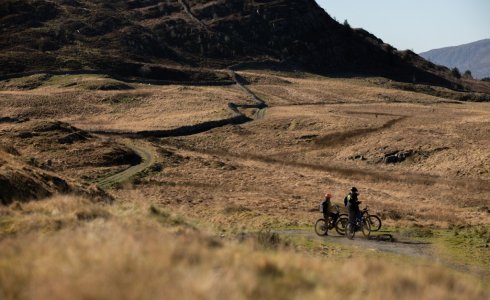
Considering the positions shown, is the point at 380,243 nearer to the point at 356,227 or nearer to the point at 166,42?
the point at 356,227

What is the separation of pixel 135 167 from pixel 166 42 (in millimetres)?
130471

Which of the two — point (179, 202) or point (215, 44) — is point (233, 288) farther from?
point (215, 44)

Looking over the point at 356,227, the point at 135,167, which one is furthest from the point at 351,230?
the point at 135,167

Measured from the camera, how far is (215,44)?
579ft

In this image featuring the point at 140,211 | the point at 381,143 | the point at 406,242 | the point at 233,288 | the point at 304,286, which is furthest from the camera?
the point at 381,143

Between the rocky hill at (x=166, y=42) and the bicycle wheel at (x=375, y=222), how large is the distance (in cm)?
10740

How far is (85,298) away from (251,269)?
2570 mm

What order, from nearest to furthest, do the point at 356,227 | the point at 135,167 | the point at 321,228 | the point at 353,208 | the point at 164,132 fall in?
the point at 353,208
the point at 356,227
the point at 321,228
the point at 135,167
the point at 164,132

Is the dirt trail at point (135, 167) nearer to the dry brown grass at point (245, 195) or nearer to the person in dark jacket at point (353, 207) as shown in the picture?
the dry brown grass at point (245, 195)

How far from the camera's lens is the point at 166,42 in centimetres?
17138

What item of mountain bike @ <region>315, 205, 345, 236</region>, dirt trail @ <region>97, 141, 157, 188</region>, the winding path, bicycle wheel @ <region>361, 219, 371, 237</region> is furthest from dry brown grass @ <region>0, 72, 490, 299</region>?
bicycle wheel @ <region>361, 219, 371, 237</region>

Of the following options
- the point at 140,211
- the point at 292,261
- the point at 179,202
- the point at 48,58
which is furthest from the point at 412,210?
the point at 48,58

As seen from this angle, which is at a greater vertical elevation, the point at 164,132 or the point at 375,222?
the point at 375,222

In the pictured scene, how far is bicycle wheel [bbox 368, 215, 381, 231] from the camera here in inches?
968
